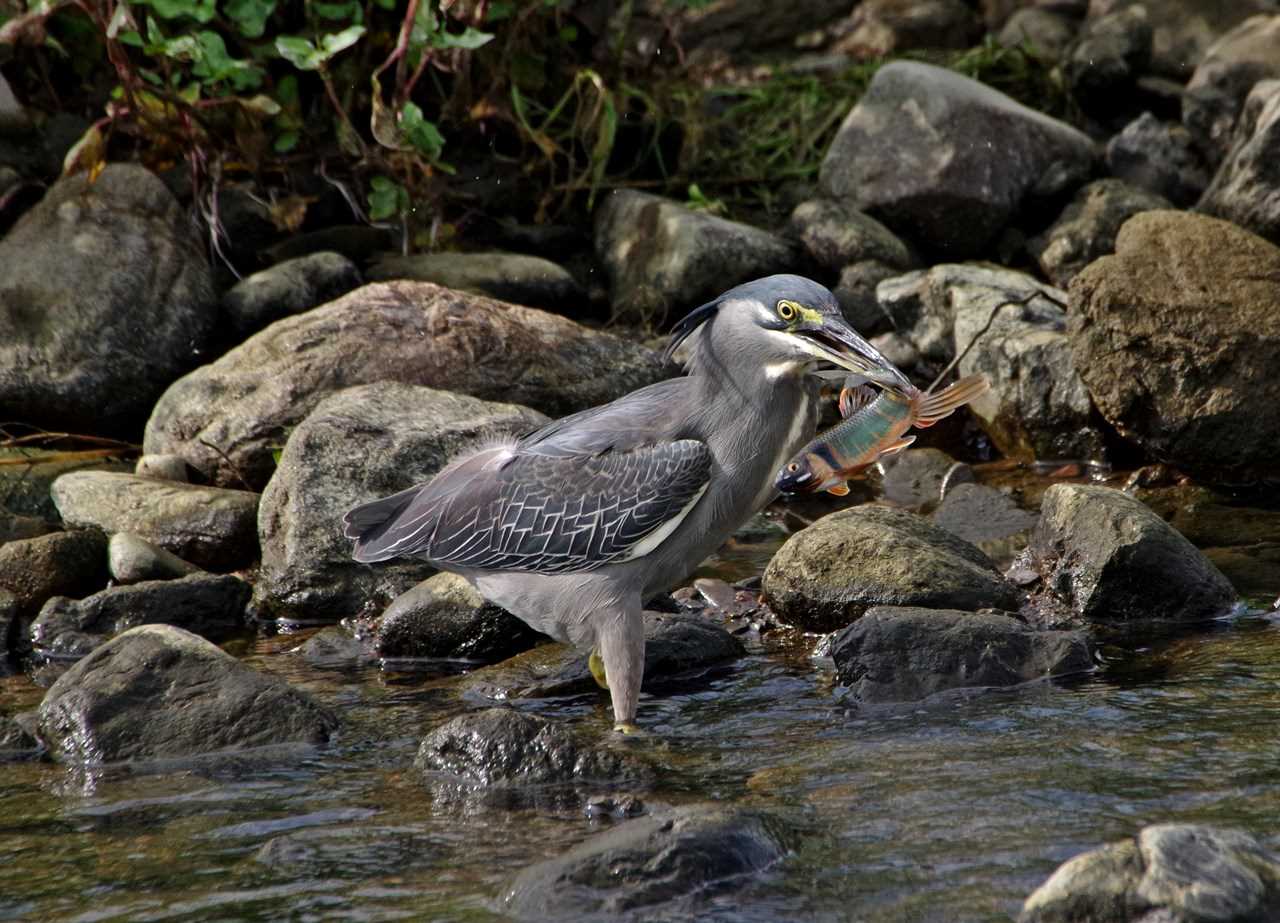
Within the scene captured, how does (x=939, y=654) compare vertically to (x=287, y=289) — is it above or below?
below

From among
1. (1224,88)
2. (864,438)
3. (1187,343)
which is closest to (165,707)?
(864,438)

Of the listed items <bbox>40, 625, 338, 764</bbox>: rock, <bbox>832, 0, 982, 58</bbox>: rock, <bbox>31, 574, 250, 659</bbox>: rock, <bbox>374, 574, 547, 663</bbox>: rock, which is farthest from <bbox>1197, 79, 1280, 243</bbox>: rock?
<bbox>40, 625, 338, 764</bbox>: rock

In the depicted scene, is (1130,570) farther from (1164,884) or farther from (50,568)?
(50,568)

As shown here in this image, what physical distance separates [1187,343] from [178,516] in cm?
489

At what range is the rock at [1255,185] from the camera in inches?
384

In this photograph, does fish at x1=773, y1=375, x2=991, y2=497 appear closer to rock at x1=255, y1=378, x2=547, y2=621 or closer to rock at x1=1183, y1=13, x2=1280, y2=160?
rock at x1=255, y1=378, x2=547, y2=621

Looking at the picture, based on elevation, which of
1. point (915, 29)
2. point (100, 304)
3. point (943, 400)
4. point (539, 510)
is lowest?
point (539, 510)

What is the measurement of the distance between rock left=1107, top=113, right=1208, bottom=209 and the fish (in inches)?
227

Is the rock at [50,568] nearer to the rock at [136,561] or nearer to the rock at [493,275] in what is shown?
the rock at [136,561]

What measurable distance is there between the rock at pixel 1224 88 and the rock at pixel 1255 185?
4.46ft

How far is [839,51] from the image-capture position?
1366cm

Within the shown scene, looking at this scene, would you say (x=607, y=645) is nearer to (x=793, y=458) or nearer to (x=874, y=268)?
(x=793, y=458)

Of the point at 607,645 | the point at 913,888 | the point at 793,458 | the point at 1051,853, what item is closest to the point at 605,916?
the point at 913,888

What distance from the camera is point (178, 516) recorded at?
7855mm
